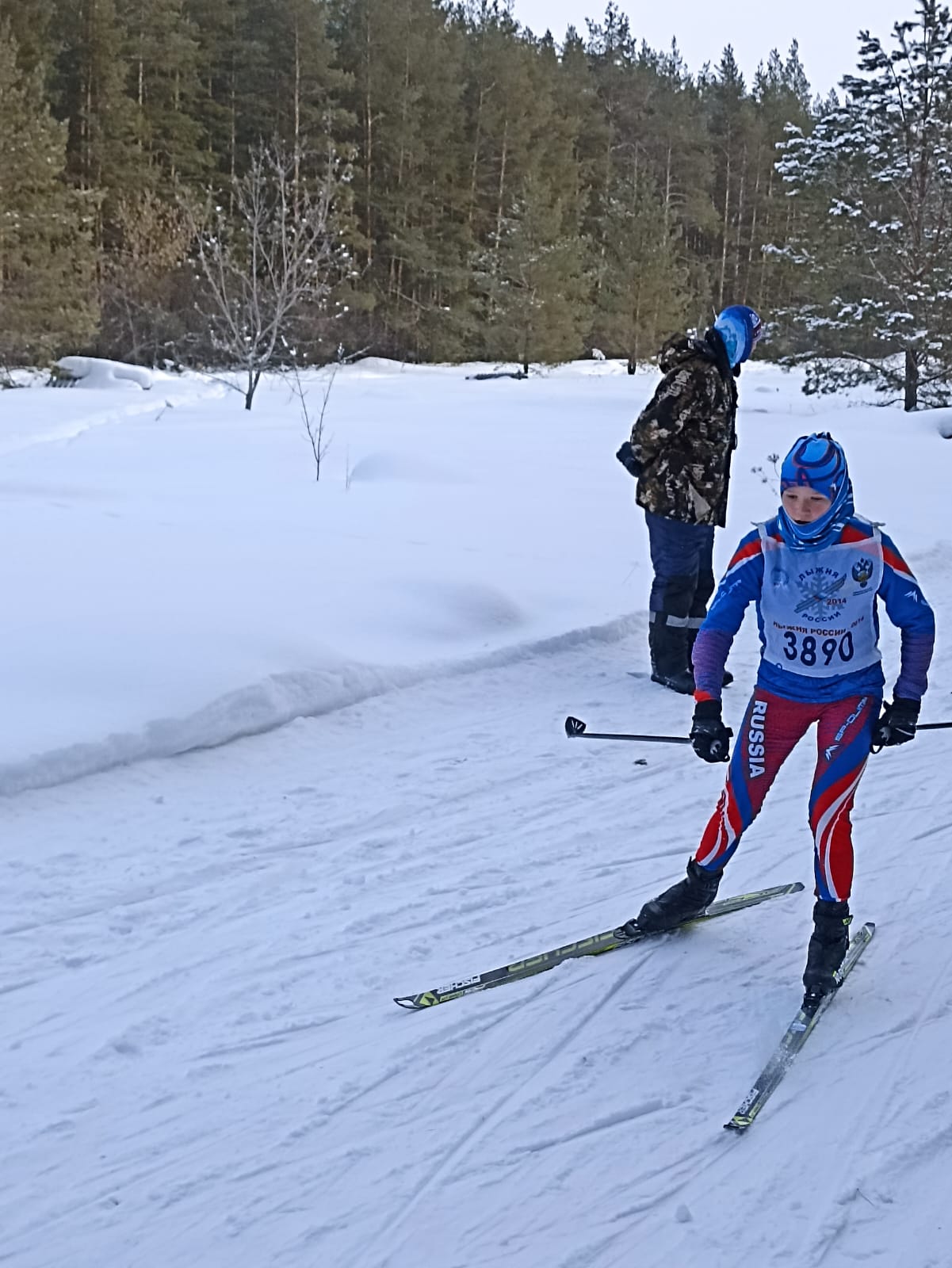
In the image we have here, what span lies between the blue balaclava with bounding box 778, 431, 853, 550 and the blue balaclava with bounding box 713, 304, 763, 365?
2.83m

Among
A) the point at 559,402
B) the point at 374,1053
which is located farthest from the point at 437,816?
the point at 559,402

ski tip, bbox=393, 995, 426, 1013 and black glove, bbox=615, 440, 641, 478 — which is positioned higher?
black glove, bbox=615, 440, 641, 478

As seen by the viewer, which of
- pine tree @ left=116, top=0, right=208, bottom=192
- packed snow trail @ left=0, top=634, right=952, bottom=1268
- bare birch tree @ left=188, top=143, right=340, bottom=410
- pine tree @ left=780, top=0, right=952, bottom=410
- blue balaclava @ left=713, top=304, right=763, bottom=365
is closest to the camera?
packed snow trail @ left=0, top=634, right=952, bottom=1268

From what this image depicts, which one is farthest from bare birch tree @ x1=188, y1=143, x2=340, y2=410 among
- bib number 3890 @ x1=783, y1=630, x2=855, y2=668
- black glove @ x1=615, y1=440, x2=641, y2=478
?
bib number 3890 @ x1=783, y1=630, x2=855, y2=668

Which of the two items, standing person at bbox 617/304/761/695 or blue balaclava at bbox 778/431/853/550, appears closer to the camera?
blue balaclava at bbox 778/431/853/550

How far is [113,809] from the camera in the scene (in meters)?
4.26

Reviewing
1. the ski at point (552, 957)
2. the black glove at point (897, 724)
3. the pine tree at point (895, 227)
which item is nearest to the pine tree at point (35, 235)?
the pine tree at point (895, 227)

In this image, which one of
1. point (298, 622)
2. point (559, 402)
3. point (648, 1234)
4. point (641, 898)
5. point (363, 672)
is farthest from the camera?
point (559, 402)

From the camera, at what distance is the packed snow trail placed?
7.70 ft

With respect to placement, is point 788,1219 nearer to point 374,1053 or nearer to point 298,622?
point 374,1053

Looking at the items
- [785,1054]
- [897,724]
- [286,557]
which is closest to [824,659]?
[897,724]

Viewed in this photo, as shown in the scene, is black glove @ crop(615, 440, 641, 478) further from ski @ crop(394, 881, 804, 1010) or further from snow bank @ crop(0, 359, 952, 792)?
ski @ crop(394, 881, 804, 1010)

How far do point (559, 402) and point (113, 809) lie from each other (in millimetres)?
18580

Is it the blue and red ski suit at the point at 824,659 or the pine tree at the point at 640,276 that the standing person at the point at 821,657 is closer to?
the blue and red ski suit at the point at 824,659
